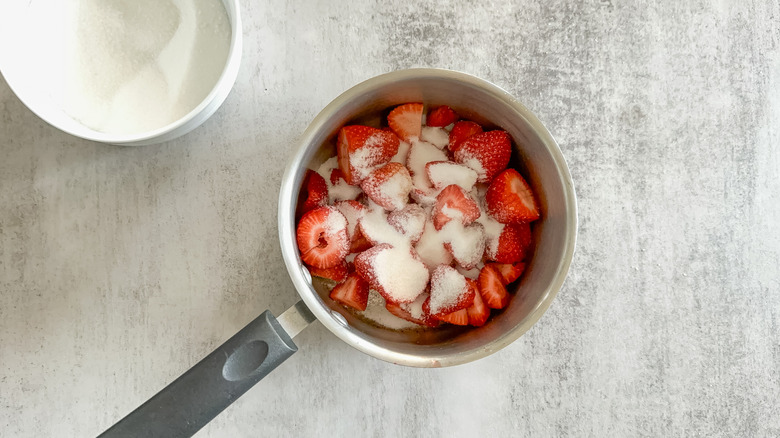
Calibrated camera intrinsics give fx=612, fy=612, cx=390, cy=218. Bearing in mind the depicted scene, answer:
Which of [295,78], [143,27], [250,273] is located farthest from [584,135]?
[143,27]

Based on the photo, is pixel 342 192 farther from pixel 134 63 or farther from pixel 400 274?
pixel 134 63

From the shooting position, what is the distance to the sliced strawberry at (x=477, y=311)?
3.11 ft

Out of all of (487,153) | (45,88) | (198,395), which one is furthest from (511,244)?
(45,88)

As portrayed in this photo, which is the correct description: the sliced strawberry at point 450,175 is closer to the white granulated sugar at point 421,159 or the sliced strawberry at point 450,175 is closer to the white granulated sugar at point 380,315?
the white granulated sugar at point 421,159

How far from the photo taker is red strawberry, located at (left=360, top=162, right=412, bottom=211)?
951mm

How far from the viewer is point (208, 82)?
0.97 m

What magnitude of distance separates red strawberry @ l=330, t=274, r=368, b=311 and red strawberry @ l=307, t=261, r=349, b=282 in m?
0.01

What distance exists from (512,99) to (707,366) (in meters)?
0.63

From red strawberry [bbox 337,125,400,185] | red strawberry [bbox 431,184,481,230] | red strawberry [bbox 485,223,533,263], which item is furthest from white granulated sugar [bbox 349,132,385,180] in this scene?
red strawberry [bbox 485,223,533,263]

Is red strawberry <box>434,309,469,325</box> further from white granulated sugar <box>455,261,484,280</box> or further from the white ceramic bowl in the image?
the white ceramic bowl

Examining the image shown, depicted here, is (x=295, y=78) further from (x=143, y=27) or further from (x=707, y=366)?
(x=707, y=366)

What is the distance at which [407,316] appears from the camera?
977 millimetres

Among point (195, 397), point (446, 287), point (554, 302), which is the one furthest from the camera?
point (554, 302)

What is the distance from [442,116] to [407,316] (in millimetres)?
328
